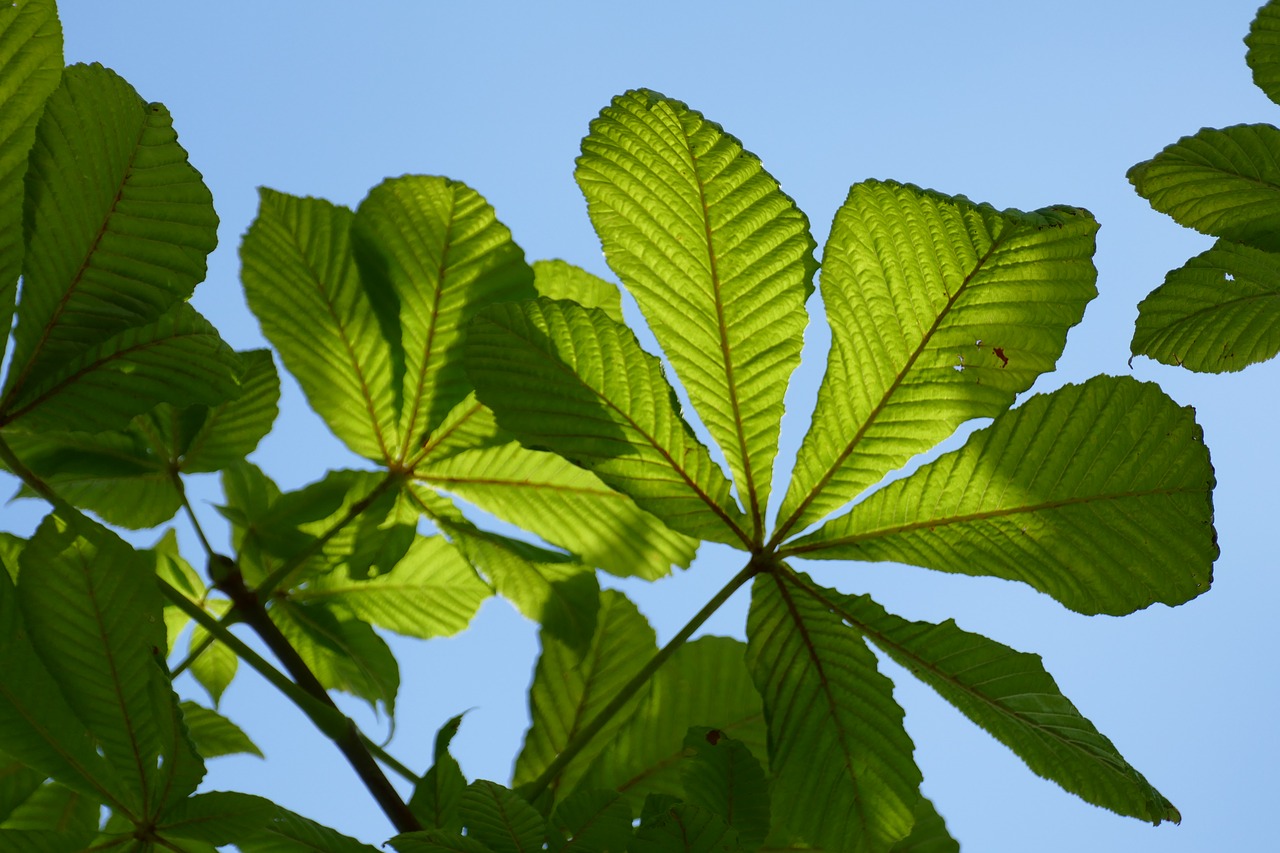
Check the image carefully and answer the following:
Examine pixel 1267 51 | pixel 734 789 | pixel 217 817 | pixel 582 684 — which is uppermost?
pixel 1267 51

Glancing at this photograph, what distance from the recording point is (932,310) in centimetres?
96

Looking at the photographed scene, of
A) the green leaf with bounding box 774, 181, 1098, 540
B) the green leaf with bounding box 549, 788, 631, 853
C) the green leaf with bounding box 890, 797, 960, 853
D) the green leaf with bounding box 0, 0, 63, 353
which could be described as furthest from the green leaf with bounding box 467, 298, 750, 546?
the green leaf with bounding box 890, 797, 960, 853

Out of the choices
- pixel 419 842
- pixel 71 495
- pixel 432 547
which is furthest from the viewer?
pixel 432 547

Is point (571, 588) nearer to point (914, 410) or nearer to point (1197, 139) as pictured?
point (914, 410)

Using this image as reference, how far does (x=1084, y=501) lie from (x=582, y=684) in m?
0.57

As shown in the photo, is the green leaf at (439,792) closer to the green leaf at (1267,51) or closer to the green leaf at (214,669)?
the green leaf at (214,669)

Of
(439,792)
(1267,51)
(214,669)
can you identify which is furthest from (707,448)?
(214,669)

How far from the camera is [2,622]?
2.90 feet

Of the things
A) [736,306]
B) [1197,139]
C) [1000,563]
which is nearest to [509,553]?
[736,306]

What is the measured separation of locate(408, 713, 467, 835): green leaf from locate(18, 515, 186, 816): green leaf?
0.21 m

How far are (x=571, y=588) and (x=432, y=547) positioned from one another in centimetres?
21

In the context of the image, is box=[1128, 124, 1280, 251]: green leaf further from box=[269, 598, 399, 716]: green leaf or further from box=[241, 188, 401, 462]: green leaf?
box=[269, 598, 399, 716]: green leaf

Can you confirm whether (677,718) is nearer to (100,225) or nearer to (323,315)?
(323,315)

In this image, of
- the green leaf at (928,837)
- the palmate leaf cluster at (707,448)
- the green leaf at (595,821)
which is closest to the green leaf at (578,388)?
the palmate leaf cluster at (707,448)
